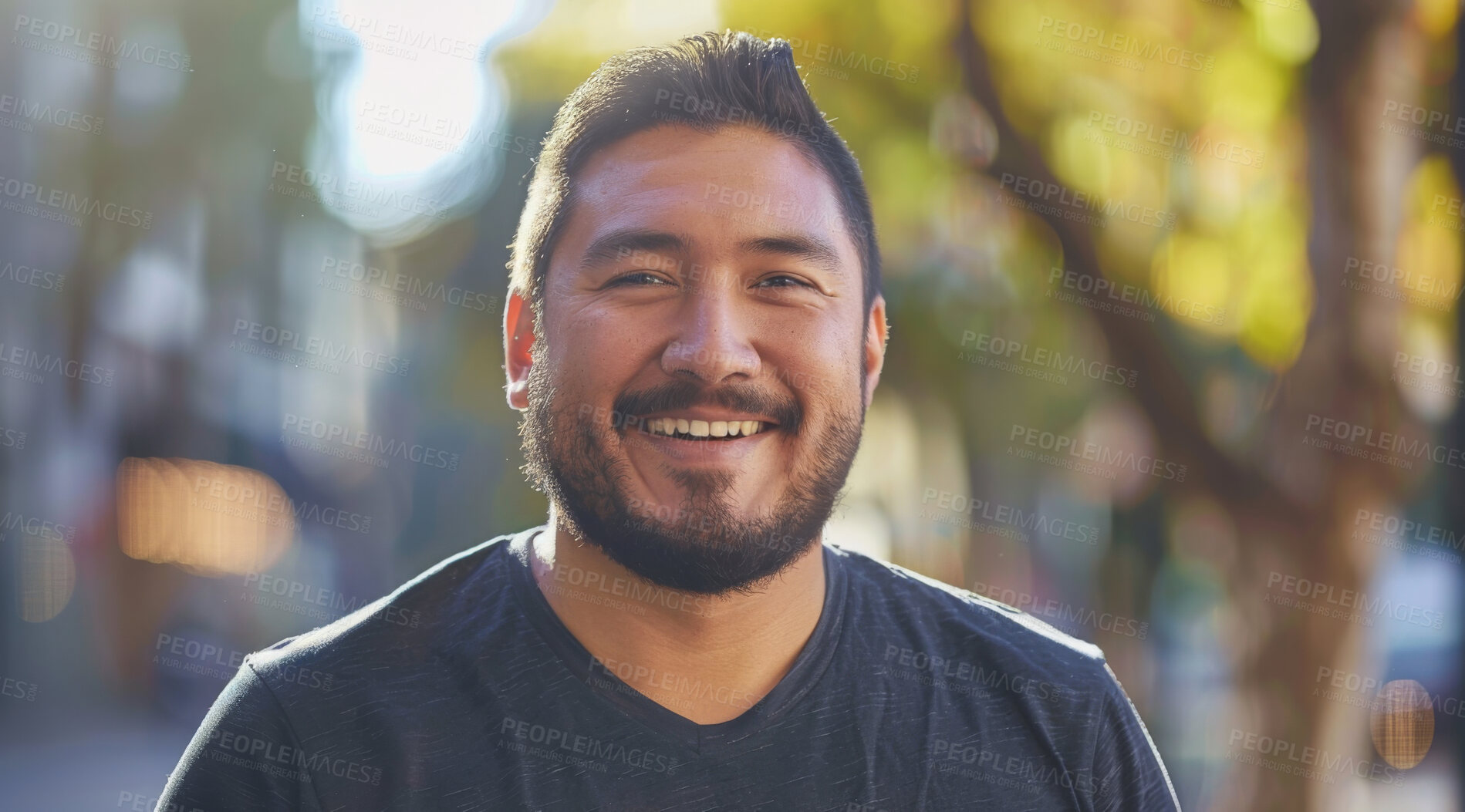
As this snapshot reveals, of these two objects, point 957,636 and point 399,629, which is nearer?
point 399,629

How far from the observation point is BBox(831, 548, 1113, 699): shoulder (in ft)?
8.68

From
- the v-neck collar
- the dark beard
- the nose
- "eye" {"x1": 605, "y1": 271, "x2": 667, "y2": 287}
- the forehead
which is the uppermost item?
the forehead

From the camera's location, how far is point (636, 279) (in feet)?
8.39

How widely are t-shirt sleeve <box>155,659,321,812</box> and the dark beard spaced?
0.73m

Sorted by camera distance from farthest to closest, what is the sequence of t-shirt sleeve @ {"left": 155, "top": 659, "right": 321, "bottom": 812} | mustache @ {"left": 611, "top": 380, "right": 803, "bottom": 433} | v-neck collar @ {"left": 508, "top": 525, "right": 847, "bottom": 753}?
1. mustache @ {"left": 611, "top": 380, "right": 803, "bottom": 433}
2. v-neck collar @ {"left": 508, "top": 525, "right": 847, "bottom": 753}
3. t-shirt sleeve @ {"left": 155, "top": 659, "right": 321, "bottom": 812}

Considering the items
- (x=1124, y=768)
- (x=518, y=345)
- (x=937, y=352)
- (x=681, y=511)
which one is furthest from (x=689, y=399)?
(x=937, y=352)

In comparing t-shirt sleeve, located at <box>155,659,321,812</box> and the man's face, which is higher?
the man's face

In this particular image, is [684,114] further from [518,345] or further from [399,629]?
[399,629]

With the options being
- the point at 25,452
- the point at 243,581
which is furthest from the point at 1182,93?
the point at 243,581

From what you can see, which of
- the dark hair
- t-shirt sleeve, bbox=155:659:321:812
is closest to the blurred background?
the dark hair

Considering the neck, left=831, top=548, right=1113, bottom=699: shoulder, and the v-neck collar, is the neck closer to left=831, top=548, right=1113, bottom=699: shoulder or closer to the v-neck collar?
the v-neck collar

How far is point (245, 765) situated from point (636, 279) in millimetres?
1294

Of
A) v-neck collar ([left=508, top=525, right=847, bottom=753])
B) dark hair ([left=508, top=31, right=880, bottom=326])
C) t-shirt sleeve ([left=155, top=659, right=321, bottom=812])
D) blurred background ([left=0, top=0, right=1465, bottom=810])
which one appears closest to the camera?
t-shirt sleeve ([left=155, top=659, right=321, bottom=812])

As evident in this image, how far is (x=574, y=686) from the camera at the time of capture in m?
2.39
